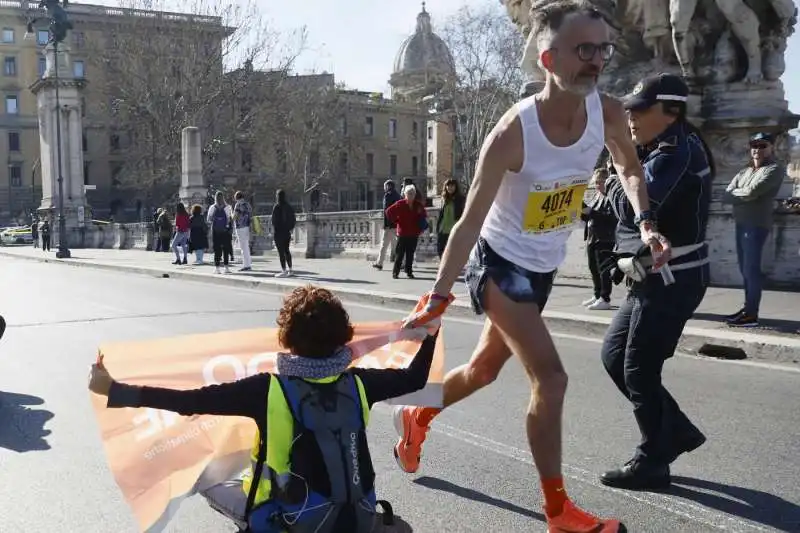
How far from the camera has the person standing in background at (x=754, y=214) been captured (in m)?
8.69

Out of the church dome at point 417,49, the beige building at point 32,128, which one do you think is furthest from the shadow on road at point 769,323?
the church dome at point 417,49

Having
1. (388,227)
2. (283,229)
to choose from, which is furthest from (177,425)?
(283,229)

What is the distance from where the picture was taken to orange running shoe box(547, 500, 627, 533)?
3395 millimetres

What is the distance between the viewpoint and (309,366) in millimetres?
2791

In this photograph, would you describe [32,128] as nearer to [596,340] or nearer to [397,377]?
[596,340]

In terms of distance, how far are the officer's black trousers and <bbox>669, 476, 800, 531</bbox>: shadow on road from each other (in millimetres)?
203

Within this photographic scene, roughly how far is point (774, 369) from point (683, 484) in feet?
11.4

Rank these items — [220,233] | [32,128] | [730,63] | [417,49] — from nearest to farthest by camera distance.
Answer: [730,63]
[220,233]
[32,128]
[417,49]

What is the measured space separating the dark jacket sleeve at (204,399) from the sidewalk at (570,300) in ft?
19.8

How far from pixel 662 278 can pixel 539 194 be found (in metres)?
0.94

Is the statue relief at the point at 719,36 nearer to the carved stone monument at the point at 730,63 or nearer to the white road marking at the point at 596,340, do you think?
the carved stone monument at the point at 730,63

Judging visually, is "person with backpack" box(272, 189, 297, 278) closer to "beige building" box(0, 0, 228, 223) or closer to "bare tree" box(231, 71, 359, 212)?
"bare tree" box(231, 71, 359, 212)

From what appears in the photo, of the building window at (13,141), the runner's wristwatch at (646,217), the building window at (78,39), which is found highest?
the building window at (78,39)

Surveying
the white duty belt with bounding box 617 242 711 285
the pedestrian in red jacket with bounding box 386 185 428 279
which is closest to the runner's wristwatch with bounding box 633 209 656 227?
the white duty belt with bounding box 617 242 711 285
